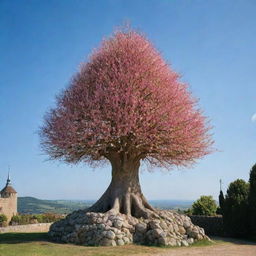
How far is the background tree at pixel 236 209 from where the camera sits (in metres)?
23.1

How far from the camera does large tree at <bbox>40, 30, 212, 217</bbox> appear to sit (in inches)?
764

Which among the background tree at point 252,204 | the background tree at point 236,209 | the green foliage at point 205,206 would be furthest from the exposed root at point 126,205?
the green foliage at point 205,206

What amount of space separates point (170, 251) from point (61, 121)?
29.8 ft

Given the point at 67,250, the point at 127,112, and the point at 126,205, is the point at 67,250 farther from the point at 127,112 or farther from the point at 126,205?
the point at 127,112

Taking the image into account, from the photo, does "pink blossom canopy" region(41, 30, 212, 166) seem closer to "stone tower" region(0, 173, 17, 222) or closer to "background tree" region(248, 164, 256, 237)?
"background tree" region(248, 164, 256, 237)

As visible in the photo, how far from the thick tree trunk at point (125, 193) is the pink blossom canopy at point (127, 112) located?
0.84m

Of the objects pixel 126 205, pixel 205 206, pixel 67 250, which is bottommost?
pixel 67 250

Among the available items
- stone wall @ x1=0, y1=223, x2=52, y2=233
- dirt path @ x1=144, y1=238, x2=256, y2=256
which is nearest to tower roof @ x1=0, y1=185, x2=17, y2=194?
stone wall @ x1=0, y1=223, x2=52, y2=233

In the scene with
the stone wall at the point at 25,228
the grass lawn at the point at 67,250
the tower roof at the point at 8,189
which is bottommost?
the stone wall at the point at 25,228

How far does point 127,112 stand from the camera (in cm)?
1912

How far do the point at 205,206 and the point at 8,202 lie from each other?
46.0 metres

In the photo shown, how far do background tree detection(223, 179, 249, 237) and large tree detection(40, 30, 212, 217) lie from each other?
466 cm

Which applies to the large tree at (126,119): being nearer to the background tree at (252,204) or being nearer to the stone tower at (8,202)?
the background tree at (252,204)

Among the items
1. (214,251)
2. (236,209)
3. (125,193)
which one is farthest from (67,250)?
(236,209)
